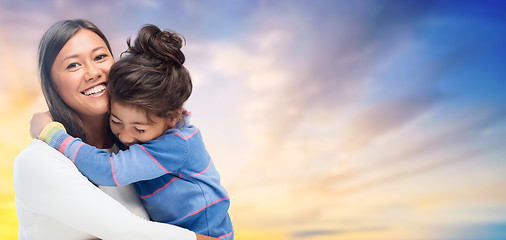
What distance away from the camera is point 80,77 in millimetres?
1815

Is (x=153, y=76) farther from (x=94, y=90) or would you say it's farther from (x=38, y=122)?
(x=38, y=122)

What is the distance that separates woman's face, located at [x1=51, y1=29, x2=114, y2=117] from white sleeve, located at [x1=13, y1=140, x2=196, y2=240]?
0.90ft

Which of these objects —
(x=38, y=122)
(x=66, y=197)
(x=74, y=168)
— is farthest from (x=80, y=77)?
(x=66, y=197)

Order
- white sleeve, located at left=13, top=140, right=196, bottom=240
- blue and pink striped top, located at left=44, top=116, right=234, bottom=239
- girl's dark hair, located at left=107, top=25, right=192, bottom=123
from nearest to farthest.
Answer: white sleeve, located at left=13, top=140, right=196, bottom=240
blue and pink striped top, located at left=44, top=116, right=234, bottom=239
girl's dark hair, located at left=107, top=25, right=192, bottom=123

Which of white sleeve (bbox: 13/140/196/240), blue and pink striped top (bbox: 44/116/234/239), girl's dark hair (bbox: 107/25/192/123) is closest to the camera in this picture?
white sleeve (bbox: 13/140/196/240)

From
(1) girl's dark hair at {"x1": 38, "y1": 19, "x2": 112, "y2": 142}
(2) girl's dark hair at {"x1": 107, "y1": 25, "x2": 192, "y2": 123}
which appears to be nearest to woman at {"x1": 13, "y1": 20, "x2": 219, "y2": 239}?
(1) girl's dark hair at {"x1": 38, "y1": 19, "x2": 112, "y2": 142}

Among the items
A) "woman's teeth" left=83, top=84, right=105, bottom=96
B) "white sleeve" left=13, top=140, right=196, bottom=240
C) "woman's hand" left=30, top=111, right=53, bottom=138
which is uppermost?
"woman's teeth" left=83, top=84, right=105, bottom=96

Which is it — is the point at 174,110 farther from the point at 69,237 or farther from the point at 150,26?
the point at 69,237

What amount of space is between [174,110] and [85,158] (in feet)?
1.23

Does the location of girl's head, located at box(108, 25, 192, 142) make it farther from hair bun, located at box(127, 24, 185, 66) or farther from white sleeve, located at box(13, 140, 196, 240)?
white sleeve, located at box(13, 140, 196, 240)

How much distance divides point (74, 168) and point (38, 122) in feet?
0.89

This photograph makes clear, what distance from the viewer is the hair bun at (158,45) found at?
1.83 metres

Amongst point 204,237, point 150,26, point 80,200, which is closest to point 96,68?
point 150,26

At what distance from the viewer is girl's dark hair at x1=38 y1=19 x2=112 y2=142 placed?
1836 mm
